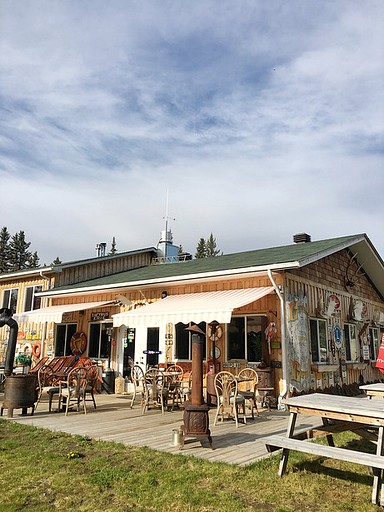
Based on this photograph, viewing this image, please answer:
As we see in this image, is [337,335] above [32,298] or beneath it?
beneath

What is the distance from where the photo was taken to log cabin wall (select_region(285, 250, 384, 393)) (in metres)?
10.5

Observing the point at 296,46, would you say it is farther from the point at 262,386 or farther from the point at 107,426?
the point at 107,426

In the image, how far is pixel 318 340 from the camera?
11.4 m

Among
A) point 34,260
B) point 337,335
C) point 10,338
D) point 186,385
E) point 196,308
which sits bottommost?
point 186,385

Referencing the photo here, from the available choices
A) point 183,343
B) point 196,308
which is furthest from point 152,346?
point 196,308

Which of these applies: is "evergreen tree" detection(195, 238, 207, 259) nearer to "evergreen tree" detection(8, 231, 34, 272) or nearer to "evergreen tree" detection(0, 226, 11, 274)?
"evergreen tree" detection(8, 231, 34, 272)

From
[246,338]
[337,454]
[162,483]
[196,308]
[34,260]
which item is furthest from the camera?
[34,260]

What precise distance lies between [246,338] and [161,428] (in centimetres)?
403

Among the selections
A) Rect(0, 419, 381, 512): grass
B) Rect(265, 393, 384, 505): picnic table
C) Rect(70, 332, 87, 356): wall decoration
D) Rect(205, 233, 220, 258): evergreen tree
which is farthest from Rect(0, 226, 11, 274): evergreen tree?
Rect(265, 393, 384, 505): picnic table

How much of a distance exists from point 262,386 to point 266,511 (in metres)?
6.16

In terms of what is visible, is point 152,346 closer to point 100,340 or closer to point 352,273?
point 100,340

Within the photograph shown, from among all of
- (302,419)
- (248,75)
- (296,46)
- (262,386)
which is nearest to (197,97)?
(248,75)

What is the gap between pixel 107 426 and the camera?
723 centimetres

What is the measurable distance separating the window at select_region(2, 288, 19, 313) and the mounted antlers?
13.5m
